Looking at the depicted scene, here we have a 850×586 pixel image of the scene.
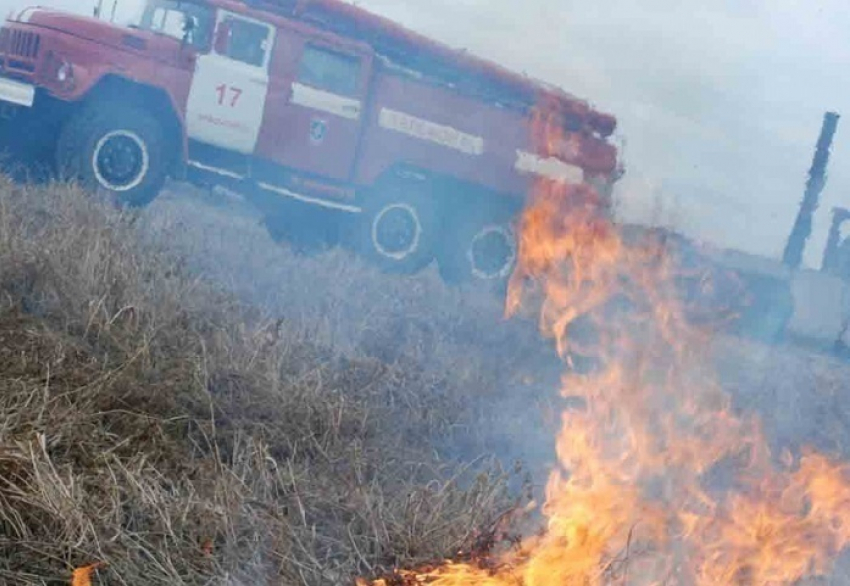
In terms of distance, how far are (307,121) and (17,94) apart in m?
2.94

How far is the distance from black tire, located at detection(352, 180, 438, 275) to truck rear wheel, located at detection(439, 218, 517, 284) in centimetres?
40

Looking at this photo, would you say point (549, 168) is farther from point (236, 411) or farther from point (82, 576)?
point (82, 576)

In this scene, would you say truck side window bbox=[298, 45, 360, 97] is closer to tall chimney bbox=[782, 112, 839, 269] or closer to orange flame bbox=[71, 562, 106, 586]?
orange flame bbox=[71, 562, 106, 586]

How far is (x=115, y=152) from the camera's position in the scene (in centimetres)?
992

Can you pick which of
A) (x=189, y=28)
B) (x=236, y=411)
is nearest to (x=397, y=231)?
(x=189, y=28)

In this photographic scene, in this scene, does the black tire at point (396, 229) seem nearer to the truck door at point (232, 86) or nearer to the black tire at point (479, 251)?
the black tire at point (479, 251)

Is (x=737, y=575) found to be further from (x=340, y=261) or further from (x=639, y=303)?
(x=340, y=261)

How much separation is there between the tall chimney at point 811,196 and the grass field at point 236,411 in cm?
1715

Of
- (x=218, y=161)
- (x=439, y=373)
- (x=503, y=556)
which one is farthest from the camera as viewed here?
(x=218, y=161)

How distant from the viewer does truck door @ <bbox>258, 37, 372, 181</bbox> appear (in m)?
11.0

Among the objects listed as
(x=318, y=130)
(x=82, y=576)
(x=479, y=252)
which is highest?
(x=318, y=130)

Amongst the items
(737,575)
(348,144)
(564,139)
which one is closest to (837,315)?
(564,139)

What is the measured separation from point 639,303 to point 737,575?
3753 millimetres

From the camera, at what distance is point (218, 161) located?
10.9m
